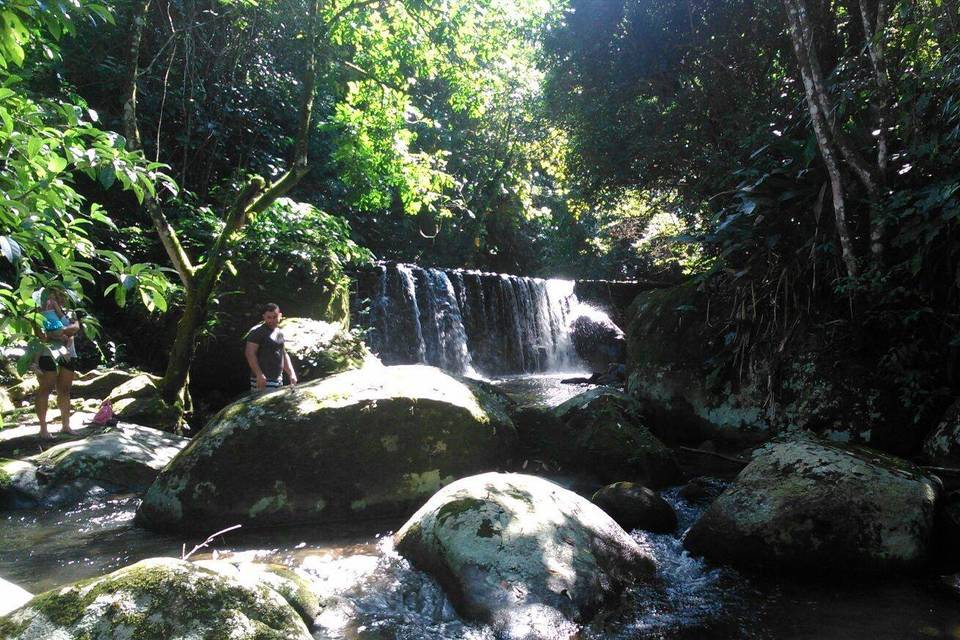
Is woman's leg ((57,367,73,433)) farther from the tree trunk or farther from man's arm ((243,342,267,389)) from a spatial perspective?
the tree trunk

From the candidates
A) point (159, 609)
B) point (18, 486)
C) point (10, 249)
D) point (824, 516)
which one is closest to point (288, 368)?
point (18, 486)

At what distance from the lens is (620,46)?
475 inches

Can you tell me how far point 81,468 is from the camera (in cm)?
605

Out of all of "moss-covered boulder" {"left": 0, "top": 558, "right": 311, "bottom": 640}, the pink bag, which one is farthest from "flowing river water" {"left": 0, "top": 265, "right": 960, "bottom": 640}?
the pink bag

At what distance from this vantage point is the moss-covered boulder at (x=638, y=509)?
479cm

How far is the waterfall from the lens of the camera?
1389 cm

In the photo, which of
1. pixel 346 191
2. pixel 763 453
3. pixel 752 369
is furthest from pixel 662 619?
pixel 346 191

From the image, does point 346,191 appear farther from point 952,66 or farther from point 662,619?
point 662,619

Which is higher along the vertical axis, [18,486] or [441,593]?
[18,486]

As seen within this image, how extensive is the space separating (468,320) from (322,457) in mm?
10663

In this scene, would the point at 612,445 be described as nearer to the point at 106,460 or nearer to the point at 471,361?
the point at 106,460

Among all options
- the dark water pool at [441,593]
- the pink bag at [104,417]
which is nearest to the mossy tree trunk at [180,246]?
the pink bag at [104,417]

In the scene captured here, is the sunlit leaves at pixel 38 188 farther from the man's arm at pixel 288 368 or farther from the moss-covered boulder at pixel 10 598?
the man's arm at pixel 288 368

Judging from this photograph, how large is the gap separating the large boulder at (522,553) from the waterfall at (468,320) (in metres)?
9.46
